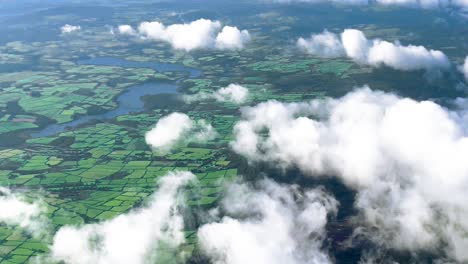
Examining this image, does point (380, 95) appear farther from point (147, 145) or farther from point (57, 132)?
point (57, 132)

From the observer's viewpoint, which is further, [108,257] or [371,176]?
[371,176]

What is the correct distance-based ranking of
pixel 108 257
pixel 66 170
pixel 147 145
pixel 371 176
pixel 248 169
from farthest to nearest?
1. pixel 147 145
2. pixel 66 170
3. pixel 248 169
4. pixel 371 176
5. pixel 108 257

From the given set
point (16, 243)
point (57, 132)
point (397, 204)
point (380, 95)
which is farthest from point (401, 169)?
point (57, 132)

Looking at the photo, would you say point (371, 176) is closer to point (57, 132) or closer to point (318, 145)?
point (318, 145)

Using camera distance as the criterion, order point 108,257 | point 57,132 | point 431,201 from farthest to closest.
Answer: point 57,132
point 431,201
point 108,257

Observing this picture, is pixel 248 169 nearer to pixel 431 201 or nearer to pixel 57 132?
pixel 431 201

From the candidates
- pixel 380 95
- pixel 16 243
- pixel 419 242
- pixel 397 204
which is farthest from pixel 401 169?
pixel 16 243

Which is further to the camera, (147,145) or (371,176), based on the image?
(147,145)

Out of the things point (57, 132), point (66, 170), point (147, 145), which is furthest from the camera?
point (57, 132)

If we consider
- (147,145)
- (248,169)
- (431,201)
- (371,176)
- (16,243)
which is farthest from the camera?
(147,145)
